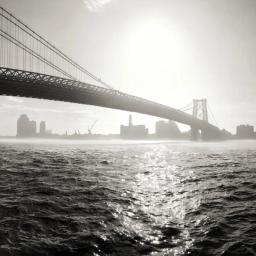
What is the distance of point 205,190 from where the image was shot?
32.8ft

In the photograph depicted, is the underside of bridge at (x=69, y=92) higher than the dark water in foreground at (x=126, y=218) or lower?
higher

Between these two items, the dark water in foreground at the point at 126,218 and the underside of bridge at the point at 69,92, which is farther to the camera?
the underside of bridge at the point at 69,92

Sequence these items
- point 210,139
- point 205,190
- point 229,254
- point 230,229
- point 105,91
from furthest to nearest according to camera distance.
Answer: point 210,139 < point 105,91 < point 205,190 < point 230,229 < point 229,254

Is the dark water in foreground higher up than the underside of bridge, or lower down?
lower down

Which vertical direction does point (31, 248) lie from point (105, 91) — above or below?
below

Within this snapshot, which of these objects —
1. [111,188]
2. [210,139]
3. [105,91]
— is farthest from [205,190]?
[210,139]

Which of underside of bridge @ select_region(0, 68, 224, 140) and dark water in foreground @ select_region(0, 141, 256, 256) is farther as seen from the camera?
underside of bridge @ select_region(0, 68, 224, 140)

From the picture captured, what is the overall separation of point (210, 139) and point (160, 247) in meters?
95.2

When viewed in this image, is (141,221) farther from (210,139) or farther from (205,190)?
(210,139)

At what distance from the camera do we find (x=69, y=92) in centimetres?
4406

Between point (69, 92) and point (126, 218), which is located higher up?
point (69, 92)

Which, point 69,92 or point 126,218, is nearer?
point 126,218

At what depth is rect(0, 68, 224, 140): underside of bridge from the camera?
37.6 m

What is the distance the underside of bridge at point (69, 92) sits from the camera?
37.6 m
